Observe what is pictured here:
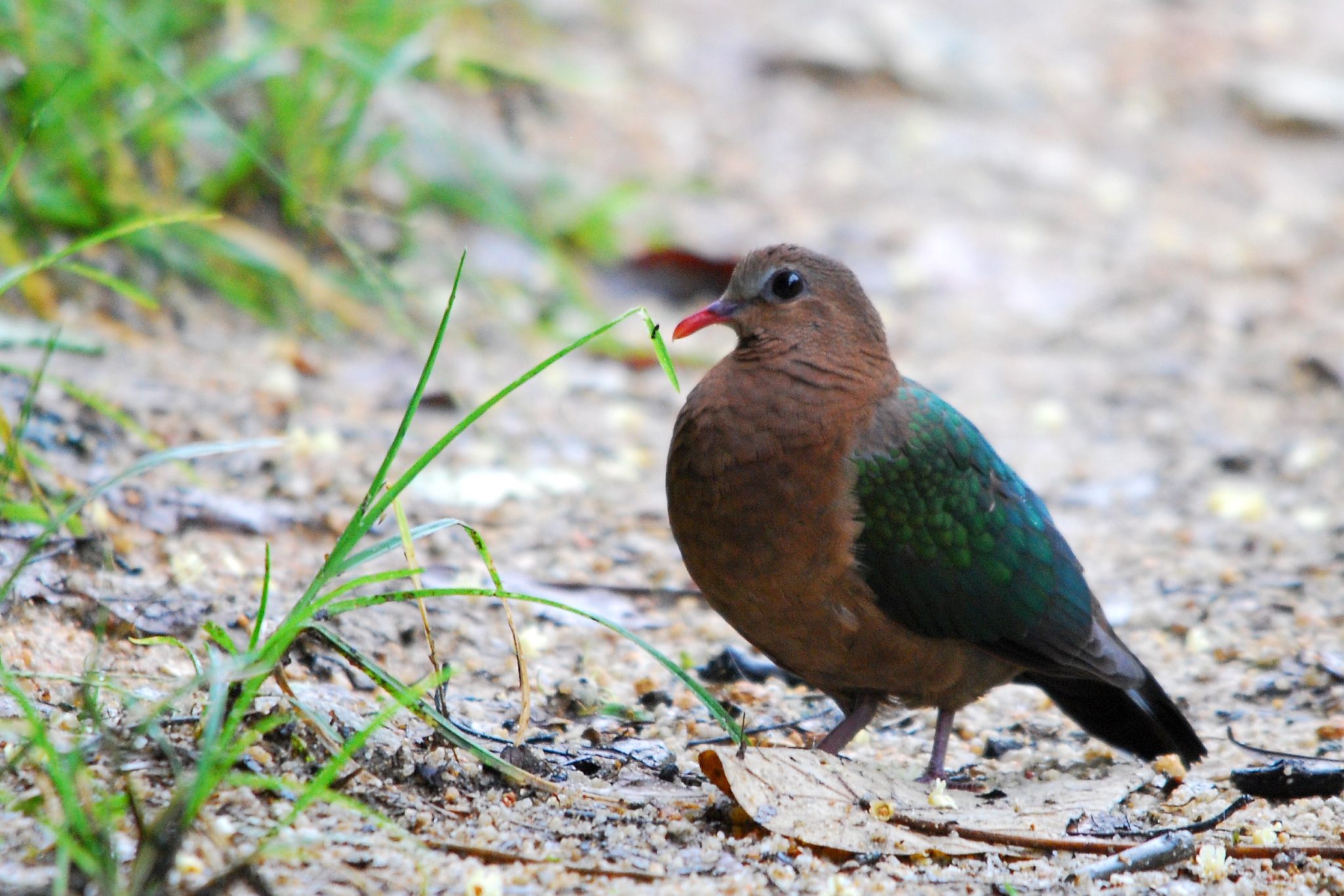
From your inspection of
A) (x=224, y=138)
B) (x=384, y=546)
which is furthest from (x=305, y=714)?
(x=224, y=138)

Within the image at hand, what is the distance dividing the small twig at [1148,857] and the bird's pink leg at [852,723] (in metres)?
0.74

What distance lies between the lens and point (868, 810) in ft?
8.89

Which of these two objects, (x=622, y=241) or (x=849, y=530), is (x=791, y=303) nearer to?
(x=849, y=530)

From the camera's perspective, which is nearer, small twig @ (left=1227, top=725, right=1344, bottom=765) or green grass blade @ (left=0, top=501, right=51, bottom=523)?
green grass blade @ (left=0, top=501, right=51, bottom=523)

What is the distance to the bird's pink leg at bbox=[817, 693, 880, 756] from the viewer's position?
3166 mm

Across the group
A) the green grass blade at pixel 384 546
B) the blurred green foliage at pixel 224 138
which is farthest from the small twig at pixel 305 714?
the blurred green foliage at pixel 224 138

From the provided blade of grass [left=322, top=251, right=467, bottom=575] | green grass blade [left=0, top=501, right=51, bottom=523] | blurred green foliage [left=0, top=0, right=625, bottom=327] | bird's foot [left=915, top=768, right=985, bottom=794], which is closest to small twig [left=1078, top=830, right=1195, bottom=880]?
bird's foot [left=915, top=768, right=985, bottom=794]

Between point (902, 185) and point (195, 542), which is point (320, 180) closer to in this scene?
point (195, 542)

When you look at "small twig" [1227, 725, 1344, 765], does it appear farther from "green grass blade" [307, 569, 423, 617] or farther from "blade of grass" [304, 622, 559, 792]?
"green grass blade" [307, 569, 423, 617]

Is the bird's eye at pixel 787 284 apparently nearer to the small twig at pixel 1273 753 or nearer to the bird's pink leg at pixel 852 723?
the bird's pink leg at pixel 852 723

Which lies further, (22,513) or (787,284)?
(787,284)

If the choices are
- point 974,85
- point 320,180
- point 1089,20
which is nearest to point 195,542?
point 320,180

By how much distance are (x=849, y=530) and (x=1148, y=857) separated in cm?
86

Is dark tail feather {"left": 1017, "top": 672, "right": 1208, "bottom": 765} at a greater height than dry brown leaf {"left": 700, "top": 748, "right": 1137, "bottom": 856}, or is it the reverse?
dark tail feather {"left": 1017, "top": 672, "right": 1208, "bottom": 765}
